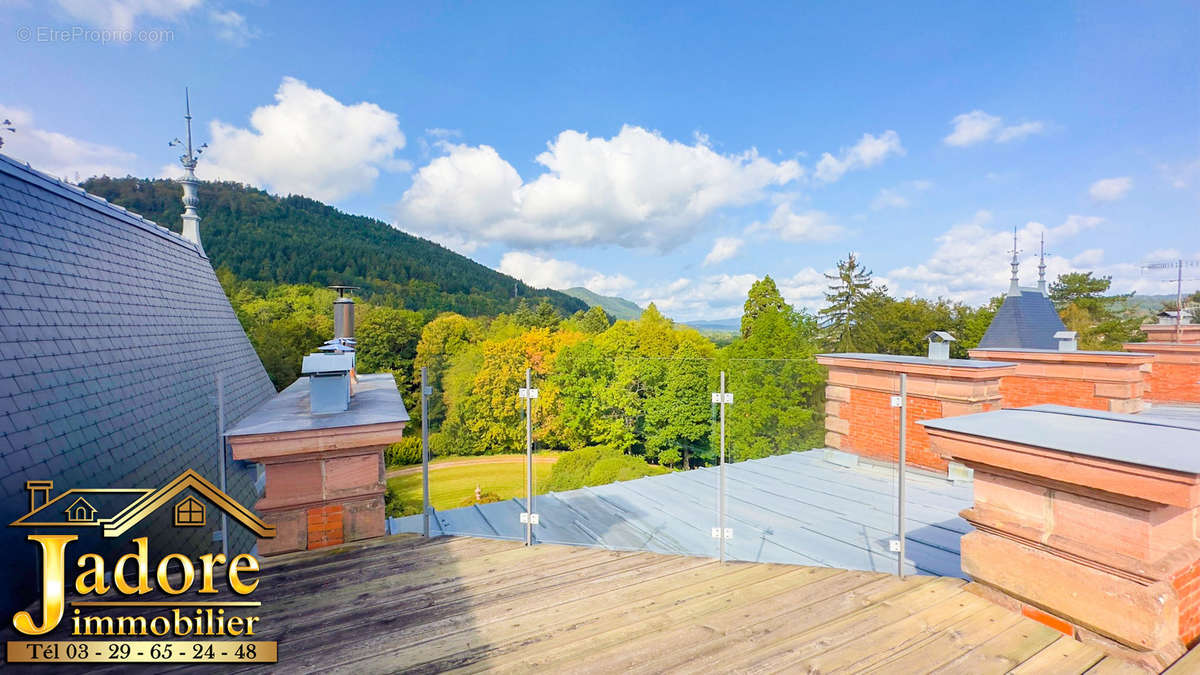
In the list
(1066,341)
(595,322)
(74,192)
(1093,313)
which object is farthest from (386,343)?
(1093,313)

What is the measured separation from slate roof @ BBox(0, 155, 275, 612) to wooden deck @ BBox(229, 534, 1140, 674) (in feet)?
5.86

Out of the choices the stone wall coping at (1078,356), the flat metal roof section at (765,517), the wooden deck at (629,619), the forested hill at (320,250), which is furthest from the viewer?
the forested hill at (320,250)

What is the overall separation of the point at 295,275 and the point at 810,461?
186ft

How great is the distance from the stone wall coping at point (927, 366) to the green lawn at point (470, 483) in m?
4.21

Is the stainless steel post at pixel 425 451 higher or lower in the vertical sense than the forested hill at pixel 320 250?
lower

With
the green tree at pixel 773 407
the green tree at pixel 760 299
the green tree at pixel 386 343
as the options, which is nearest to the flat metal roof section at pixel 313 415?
the green tree at pixel 773 407

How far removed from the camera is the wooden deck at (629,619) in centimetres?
223

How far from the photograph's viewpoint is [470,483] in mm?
5539

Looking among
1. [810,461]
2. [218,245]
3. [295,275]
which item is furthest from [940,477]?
[218,245]

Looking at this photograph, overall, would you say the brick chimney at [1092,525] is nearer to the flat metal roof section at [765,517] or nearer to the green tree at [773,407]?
the flat metal roof section at [765,517]

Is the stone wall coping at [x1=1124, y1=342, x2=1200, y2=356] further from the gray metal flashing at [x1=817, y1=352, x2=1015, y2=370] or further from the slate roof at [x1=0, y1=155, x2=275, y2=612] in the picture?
the slate roof at [x1=0, y1=155, x2=275, y2=612]

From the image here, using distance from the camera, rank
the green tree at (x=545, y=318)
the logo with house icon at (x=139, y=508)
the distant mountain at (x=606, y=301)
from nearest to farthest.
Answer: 1. the logo with house icon at (x=139, y=508)
2. the green tree at (x=545, y=318)
3. the distant mountain at (x=606, y=301)

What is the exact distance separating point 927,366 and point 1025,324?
27.8ft

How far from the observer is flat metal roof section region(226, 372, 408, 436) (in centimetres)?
350
